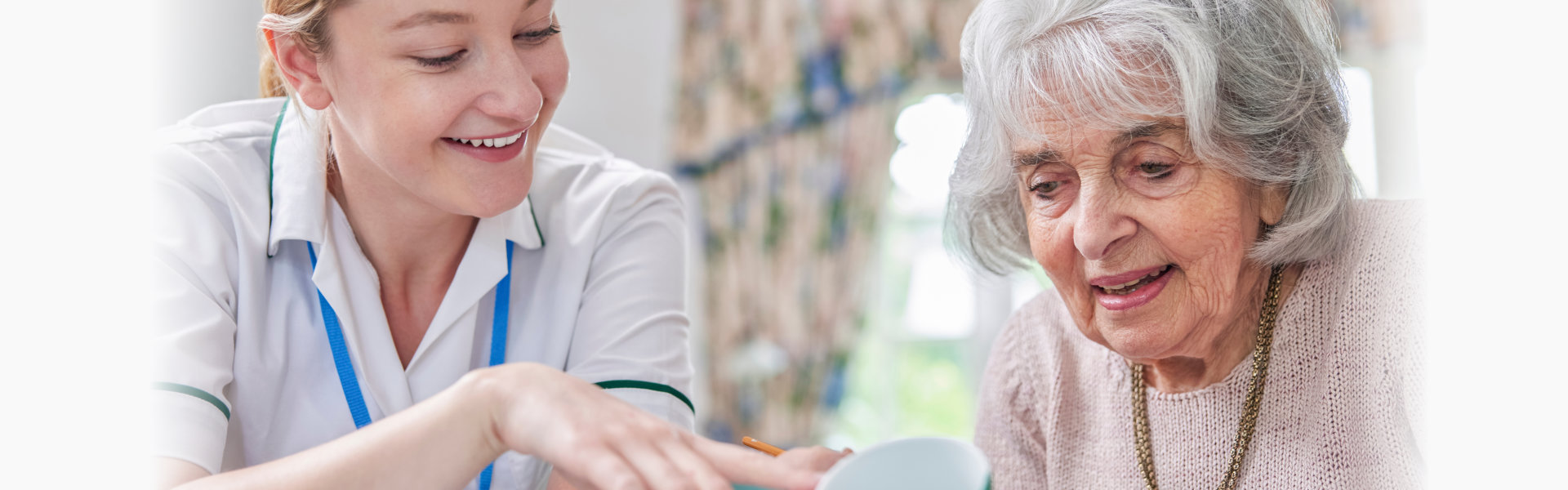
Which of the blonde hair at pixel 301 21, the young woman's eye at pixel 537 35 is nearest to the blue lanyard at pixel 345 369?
the blonde hair at pixel 301 21

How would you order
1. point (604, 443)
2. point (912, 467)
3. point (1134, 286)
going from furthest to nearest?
point (1134, 286), point (604, 443), point (912, 467)

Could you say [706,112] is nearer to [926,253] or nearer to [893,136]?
[893,136]

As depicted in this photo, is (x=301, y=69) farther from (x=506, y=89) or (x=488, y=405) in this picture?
(x=488, y=405)

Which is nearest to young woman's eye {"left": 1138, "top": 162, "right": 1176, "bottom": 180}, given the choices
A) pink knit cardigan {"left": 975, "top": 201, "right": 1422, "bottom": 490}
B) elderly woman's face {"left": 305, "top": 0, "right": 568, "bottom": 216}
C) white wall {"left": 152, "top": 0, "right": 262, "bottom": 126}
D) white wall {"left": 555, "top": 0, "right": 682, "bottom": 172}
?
pink knit cardigan {"left": 975, "top": 201, "right": 1422, "bottom": 490}

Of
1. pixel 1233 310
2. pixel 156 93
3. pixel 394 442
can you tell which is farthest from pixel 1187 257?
pixel 156 93

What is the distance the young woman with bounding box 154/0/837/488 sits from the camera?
1138 millimetres

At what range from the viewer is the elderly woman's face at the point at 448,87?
114 cm

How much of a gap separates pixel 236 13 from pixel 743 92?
6.35 feet

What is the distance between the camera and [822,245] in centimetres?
392

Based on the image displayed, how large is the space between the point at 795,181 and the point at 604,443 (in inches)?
125

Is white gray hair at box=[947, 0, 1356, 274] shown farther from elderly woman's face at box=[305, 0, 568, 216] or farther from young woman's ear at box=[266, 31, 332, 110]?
young woman's ear at box=[266, 31, 332, 110]

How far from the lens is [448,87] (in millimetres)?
1158

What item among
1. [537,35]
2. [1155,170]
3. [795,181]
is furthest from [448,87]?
[795,181]

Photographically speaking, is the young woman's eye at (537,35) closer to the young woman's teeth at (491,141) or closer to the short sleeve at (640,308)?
the young woman's teeth at (491,141)
